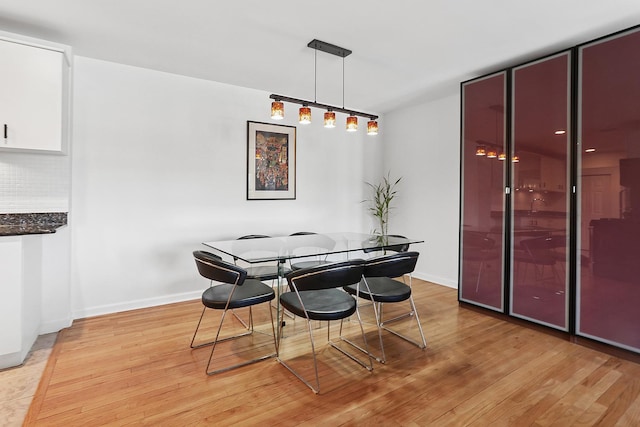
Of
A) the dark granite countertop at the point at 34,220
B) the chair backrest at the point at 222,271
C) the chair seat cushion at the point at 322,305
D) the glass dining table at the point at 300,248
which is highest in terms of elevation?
the dark granite countertop at the point at 34,220

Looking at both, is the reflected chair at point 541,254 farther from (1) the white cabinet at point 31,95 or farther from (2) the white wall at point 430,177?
(1) the white cabinet at point 31,95

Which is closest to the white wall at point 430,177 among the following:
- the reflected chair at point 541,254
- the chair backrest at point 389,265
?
the reflected chair at point 541,254

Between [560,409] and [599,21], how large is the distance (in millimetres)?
2888

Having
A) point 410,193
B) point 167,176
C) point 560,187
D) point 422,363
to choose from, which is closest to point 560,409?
point 422,363

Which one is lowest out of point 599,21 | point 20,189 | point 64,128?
point 20,189

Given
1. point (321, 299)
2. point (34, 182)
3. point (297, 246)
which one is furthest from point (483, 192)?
point (34, 182)

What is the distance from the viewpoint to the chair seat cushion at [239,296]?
96.6 inches

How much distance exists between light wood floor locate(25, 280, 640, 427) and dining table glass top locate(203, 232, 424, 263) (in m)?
0.78

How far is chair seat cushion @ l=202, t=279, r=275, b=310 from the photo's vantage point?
8.05 ft

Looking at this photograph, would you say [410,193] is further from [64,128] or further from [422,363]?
[64,128]

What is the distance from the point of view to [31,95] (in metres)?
2.71

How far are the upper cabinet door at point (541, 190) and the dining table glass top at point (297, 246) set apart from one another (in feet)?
3.69

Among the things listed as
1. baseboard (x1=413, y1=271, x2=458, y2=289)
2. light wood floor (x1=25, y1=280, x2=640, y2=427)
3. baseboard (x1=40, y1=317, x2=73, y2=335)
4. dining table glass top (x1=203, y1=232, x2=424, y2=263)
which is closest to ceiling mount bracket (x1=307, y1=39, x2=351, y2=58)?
dining table glass top (x1=203, y1=232, x2=424, y2=263)

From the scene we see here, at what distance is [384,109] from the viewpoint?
5.39 metres
